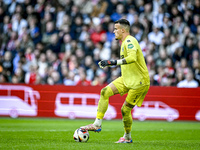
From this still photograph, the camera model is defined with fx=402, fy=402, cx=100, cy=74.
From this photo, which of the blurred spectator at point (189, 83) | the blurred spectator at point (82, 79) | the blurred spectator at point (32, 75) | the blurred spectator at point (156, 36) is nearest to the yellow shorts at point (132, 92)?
the blurred spectator at point (189, 83)

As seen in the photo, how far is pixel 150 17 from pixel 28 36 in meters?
5.92

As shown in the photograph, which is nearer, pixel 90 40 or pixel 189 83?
pixel 189 83

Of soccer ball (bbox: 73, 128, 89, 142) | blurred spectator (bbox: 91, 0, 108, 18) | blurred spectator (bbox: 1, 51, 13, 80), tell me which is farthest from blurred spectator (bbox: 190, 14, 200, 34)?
soccer ball (bbox: 73, 128, 89, 142)

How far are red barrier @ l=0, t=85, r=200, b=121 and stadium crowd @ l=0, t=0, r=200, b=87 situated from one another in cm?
68

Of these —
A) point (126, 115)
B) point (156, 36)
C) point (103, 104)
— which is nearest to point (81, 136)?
point (103, 104)

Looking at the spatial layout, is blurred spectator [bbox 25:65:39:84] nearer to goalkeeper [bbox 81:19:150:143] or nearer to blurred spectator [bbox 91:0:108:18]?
blurred spectator [bbox 91:0:108:18]

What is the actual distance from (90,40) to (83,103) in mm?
3628

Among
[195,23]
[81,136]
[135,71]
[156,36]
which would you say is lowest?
[81,136]

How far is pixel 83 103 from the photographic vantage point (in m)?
16.4

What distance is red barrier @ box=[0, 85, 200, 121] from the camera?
16.2 m

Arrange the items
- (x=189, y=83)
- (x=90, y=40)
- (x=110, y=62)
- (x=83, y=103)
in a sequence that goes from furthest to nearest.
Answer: (x=90, y=40)
(x=189, y=83)
(x=83, y=103)
(x=110, y=62)

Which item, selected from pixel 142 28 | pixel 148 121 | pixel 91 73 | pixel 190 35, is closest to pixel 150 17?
pixel 142 28

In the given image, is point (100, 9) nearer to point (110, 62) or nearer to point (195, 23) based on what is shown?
point (195, 23)

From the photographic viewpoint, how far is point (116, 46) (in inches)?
701
